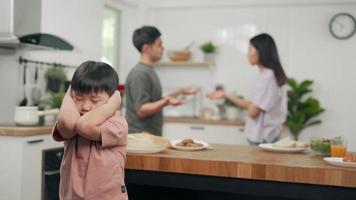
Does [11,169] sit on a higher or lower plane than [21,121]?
lower

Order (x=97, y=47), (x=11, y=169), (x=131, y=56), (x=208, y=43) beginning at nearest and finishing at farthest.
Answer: (x=11, y=169)
(x=97, y=47)
(x=208, y=43)
(x=131, y=56)

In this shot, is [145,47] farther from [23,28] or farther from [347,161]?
[347,161]

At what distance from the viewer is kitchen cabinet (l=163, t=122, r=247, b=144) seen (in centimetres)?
450

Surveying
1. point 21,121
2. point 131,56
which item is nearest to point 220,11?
point 131,56

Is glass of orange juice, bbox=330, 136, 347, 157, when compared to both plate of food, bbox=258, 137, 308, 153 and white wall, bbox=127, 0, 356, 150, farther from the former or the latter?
white wall, bbox=127, 0, 356, 150

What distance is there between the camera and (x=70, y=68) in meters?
3.99

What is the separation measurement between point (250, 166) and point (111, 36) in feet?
12.3

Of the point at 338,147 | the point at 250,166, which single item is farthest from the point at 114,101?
the point at 338,147

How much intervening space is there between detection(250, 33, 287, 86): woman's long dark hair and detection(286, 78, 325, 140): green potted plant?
1819 mm

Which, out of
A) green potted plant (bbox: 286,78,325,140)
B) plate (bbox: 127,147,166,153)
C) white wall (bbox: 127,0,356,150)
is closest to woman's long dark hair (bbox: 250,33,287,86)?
plate (bbox: 127,147,166,153)

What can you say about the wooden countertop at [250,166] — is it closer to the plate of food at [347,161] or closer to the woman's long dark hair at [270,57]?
the plate of food at [347,161]

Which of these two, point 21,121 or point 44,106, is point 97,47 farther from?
point 21,121

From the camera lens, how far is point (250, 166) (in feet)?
5.81

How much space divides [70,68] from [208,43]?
1706 mm
